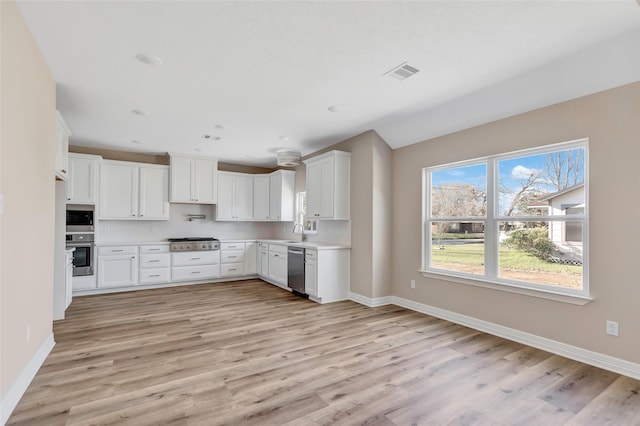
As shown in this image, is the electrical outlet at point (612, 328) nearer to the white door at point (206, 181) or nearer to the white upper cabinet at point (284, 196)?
the white upper cabinet at point (284, 196)

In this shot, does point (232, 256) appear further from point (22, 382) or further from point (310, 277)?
point (22, 382)

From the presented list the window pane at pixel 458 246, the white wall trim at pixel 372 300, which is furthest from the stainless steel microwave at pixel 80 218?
the window pane at pixel 458 246

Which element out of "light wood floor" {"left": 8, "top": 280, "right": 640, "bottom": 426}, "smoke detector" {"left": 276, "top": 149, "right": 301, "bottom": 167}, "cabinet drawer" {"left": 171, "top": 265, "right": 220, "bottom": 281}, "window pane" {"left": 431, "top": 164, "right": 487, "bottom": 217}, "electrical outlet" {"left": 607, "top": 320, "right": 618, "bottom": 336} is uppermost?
"smoke detector" {"left": 276, "top": 149, "right": 301, "bottom": 167}

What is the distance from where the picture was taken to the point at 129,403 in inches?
87.5

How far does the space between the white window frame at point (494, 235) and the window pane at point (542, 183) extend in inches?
2.2

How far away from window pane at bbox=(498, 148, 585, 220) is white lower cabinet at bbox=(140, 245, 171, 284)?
5.68m

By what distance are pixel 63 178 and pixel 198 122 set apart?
173cm

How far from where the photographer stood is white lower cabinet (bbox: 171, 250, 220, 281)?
20.5 ft

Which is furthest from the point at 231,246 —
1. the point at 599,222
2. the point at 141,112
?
the point at 599,222

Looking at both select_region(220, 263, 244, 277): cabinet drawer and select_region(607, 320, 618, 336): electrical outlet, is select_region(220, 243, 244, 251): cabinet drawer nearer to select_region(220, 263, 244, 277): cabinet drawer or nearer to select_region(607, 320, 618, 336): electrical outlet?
select_region(220, 263, 244, 277): cabinet drawer

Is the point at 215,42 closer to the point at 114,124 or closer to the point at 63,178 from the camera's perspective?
the point at 63,178

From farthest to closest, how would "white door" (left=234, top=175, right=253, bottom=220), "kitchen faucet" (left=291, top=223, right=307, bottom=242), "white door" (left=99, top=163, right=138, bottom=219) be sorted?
"white door" (left=234, top=175, right=253, bottom=220) → "kitchen faucet" (left=291, top=223, right=307, bottom=242) → "white door" (left=99, top=163, right=138, bottom=219)

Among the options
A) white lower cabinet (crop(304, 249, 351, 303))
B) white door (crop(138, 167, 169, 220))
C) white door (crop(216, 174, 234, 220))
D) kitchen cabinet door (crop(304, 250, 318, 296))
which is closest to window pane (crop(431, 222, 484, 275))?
white lower cabinet (crop(304, 249, 351, 303))

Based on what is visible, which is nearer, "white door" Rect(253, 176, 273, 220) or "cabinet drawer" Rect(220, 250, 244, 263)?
"cabinet drawer" Rect(220, 250, 244, 263)
